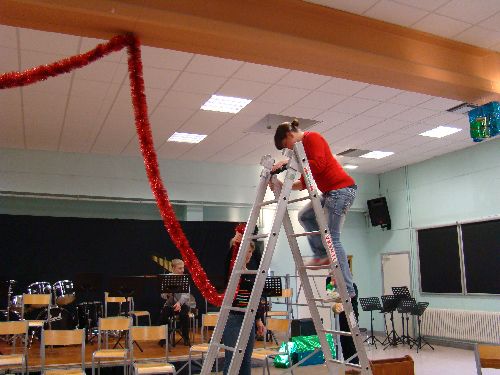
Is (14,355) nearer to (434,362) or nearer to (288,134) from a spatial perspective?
(288,134)

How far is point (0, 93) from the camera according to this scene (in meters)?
6.56

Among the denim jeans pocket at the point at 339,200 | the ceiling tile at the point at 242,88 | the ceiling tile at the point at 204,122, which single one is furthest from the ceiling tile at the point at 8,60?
the denim jeans pocket at the point at 339,200

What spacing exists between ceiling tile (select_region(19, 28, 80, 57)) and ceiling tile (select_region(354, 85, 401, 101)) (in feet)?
12.6

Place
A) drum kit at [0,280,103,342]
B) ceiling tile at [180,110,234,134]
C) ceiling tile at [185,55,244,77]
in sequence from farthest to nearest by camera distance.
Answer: drum kit at [0,280,103,342] → ceiling tile at [180,110,234,134] → ceiling tile at [185,55,244,77]

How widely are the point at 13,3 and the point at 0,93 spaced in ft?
11.9

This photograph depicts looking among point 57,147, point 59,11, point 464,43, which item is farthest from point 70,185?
point 464,43

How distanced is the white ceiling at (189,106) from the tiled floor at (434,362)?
13.1ft

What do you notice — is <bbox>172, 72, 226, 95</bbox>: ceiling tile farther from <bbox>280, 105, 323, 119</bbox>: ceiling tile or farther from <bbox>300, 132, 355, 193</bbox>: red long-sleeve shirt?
<bbox>300, 132, 355, 193</bbox>: red long-sleeve shirt

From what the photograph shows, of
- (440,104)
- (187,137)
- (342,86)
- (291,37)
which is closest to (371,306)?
(440,104)

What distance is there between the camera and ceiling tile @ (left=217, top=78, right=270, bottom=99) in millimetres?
6375

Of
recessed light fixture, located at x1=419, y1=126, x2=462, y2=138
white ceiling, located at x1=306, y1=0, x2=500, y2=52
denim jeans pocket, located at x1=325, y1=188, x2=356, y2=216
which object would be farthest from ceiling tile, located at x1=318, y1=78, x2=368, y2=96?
denim jeans pocket, located at x1=325, y1=188, x2=356, y2=216

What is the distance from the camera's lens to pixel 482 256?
31.0 feet

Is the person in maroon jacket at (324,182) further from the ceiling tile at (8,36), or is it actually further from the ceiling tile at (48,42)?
the ceiling tile at (8,36)

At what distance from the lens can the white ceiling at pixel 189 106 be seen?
570cm
